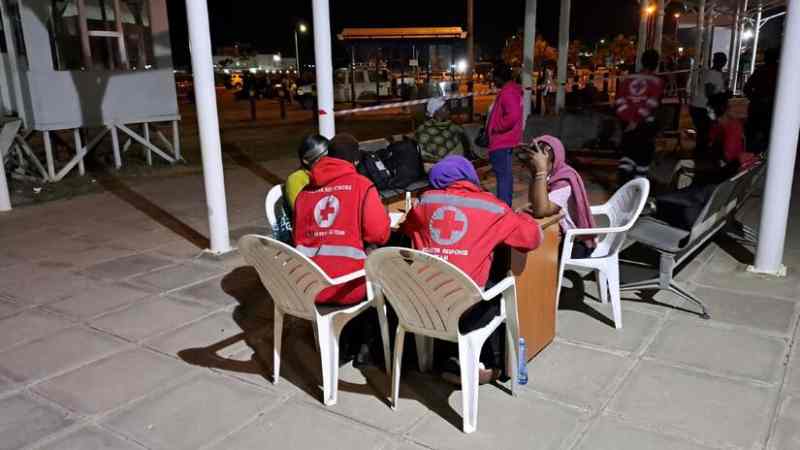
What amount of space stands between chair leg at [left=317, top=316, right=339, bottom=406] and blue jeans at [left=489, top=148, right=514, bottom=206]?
3.84 meters

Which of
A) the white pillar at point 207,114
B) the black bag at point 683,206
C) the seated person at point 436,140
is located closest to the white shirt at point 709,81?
the seated person at point 436,140

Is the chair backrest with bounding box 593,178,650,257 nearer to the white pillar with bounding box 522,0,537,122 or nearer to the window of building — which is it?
the white pillar with bounding box 522,0,537,122

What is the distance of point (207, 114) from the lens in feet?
19.2

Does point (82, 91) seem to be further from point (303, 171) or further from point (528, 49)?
point (528, 49)

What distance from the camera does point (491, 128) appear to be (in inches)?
263

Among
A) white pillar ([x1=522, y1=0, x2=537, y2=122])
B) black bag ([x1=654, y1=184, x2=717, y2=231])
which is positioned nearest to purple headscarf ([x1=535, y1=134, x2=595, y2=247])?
black bag ([x1=654, y1=184, x2=717, y2=231])

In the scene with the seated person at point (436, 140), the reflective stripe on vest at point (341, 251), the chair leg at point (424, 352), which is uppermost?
the seated person at point (436, 140)

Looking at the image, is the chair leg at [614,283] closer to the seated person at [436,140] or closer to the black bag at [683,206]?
the black bag at [683,206]

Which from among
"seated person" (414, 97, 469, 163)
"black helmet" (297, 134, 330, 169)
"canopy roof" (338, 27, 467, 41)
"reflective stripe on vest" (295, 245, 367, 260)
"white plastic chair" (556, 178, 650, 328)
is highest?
"canopy roof" (338, 27, 467, 41)

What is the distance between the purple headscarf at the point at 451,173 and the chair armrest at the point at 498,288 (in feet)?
1.65

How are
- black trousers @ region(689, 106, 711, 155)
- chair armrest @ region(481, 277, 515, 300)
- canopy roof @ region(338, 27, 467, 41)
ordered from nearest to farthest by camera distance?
chair armrest @ region(481, 277, 515, 300)
black trousers @ region(689, 106, 711, 155)
canopy roof @ region(338, 27, 467, 41)

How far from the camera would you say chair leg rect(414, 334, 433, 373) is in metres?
3.70

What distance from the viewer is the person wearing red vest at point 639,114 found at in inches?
269

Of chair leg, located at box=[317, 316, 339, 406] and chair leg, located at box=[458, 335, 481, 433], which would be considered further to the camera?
chair leg, located at box=[317, 316, 339, 406]
